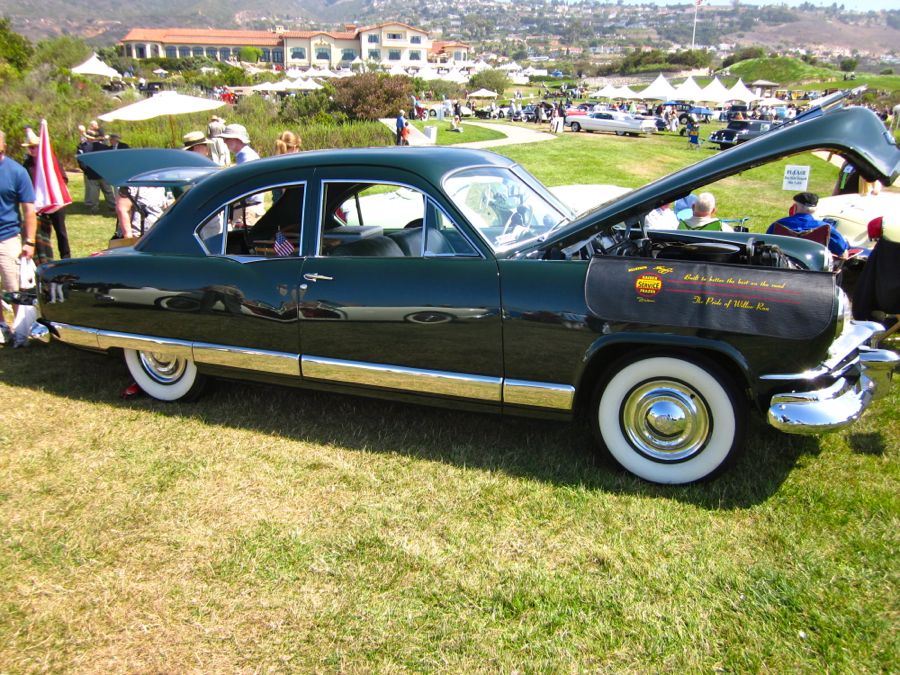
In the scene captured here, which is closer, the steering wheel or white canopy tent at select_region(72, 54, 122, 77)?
the steering wheel

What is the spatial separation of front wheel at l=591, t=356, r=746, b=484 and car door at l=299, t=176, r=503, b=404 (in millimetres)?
657

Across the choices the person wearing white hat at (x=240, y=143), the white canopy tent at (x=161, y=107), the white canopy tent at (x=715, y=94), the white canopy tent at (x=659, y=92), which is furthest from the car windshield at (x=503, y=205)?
the white canopy tent at (x=659, y=92)

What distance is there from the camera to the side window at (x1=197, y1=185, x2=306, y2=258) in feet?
14.3

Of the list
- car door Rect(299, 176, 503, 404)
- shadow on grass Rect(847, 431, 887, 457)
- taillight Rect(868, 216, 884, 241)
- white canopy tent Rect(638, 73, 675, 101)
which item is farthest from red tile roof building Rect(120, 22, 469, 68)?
shadow on grass Rect(847, 431, 887, 457)

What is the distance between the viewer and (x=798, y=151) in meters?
3.08

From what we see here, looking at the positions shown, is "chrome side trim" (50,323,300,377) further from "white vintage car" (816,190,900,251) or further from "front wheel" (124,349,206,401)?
"white vintage car" (816,190,900,251)

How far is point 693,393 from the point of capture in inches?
135

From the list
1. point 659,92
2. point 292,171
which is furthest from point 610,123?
point 292,171

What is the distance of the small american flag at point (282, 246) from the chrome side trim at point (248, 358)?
0.65m

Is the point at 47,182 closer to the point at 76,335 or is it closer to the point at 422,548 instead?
the point at 76,335

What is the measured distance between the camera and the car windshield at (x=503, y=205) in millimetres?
3838

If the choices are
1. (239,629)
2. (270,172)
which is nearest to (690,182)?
(270,172)

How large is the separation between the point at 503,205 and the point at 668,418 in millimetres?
1609

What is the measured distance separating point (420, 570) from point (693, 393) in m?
1.64
